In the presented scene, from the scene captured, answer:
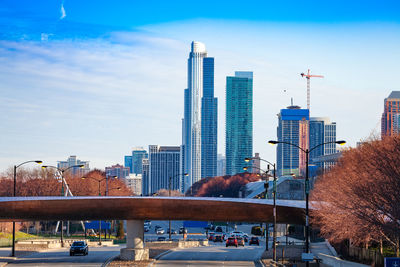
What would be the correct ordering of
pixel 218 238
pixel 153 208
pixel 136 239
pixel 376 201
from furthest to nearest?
pixel 218 238, pixel 136 239, pixel 153 208, pixel 376 201

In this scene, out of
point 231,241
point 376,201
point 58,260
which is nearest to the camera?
point 376,201

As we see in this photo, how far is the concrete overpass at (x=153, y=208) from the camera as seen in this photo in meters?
67.8

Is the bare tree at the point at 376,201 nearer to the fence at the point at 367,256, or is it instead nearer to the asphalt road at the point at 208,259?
the fence at the point at 367,256

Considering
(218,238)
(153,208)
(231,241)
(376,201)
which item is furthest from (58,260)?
(218,238)

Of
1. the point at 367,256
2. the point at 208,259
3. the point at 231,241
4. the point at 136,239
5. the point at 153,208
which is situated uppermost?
the point at 153,208

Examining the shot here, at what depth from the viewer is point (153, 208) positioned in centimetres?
6856

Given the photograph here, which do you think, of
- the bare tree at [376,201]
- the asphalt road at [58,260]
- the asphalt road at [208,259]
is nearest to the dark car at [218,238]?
the asphalt road at [208,259]

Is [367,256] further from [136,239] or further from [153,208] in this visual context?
[136,239]

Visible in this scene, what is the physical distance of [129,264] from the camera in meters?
64.5

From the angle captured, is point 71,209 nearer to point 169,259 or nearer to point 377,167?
point 169,259

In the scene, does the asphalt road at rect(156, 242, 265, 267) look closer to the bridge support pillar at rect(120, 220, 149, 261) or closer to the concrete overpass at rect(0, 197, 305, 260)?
the bridge support pillar at rect(120, 220, 149, 261)

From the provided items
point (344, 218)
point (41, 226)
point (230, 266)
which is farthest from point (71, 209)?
point (41, 226)

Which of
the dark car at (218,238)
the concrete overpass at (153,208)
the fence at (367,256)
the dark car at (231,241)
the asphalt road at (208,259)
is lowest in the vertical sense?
the dark car at (218,238)

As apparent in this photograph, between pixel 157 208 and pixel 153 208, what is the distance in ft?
1.29
